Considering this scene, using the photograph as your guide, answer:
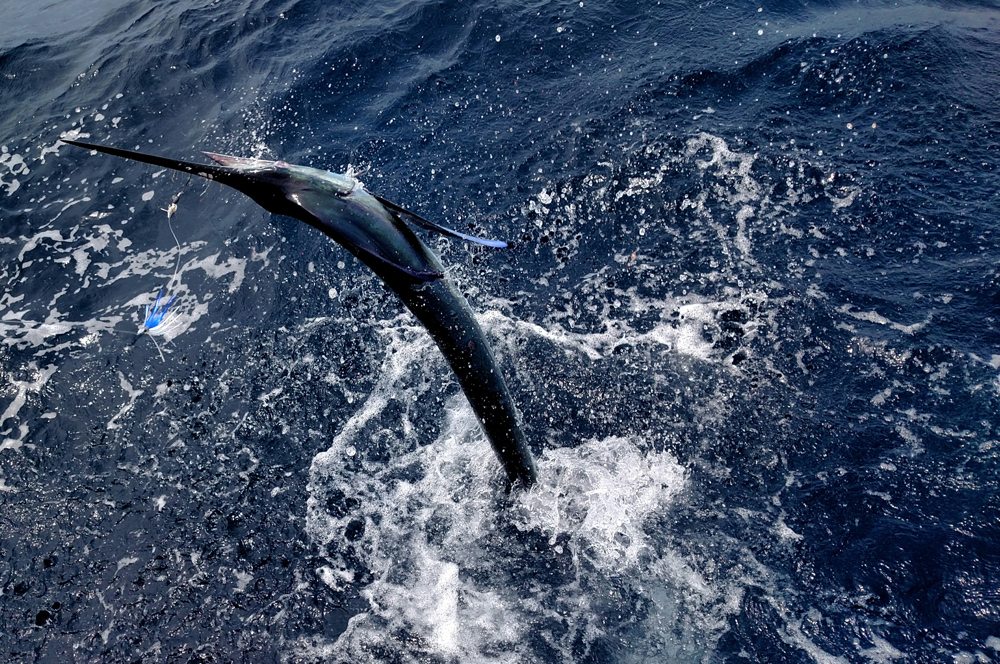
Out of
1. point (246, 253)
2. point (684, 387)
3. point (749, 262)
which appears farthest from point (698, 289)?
point (246, 253)

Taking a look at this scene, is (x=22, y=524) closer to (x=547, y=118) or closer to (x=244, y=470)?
(x=244, y=470)

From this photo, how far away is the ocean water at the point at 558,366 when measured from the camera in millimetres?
5652

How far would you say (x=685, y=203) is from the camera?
8.21m

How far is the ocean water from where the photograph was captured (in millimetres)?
5652

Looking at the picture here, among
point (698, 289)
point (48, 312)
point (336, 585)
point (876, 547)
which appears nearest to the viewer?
point (876, 547)

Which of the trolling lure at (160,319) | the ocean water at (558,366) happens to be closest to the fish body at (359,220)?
the ocean water at (558,366)

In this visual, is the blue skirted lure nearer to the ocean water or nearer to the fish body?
the ocean water

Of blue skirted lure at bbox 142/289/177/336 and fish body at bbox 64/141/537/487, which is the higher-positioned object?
fish body at bbox 64/141/537/487

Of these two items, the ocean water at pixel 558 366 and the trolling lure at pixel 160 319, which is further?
the trolling lure at pixel 160 319

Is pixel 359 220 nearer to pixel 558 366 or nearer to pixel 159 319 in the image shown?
pixel 558 366

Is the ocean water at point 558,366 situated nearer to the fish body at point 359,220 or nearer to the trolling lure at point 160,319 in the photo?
the trolling lure at point 160,319

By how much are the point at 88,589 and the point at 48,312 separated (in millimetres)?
4567

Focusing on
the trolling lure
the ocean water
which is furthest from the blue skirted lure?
the ocean water

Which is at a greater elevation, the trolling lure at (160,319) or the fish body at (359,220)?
the fish body at (359,220)
